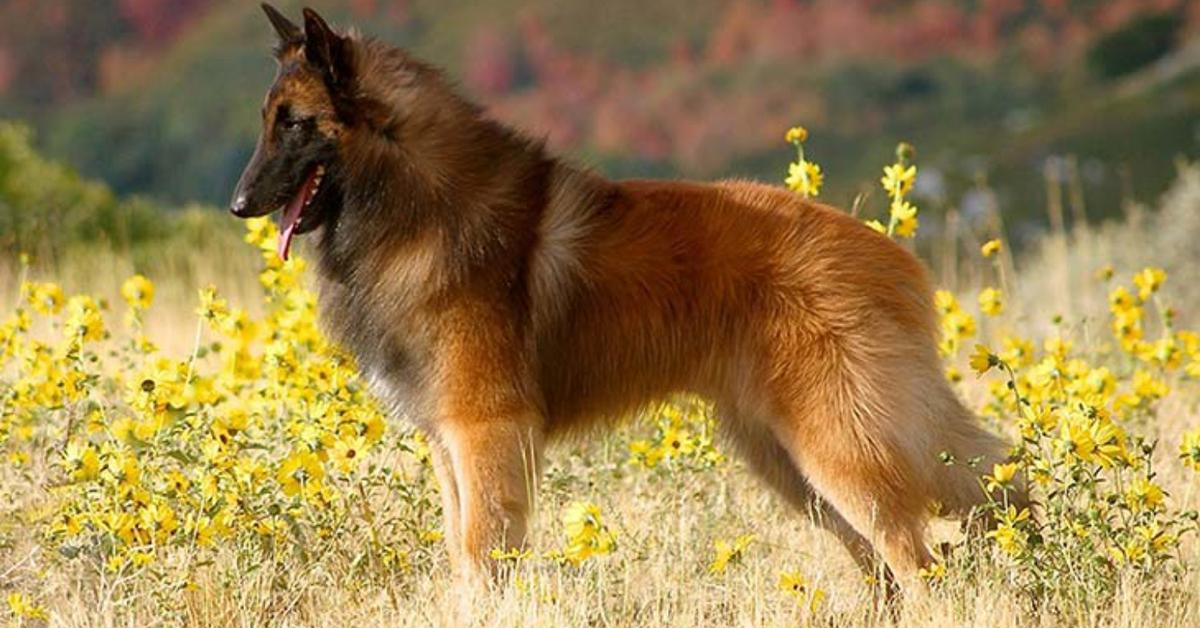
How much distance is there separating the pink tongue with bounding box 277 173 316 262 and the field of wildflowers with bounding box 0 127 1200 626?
0.26m

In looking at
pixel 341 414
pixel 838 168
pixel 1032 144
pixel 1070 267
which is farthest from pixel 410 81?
pixel 1032 144

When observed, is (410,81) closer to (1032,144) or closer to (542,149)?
(542,149)

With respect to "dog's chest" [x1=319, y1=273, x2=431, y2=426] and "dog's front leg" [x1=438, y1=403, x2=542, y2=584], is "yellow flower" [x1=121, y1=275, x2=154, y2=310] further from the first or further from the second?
"dog's front leg" [x1=438, y1=403, x2=542, y2=584]

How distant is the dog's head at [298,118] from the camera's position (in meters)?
5.34

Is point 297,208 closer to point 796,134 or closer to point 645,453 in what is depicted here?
point 645,453

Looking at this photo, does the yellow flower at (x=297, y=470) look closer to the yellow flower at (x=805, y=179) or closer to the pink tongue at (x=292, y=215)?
the pink tongue at (x=292, y=215)

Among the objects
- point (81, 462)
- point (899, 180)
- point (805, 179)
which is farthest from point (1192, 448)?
point (81, 462)

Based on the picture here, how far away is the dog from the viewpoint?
536cm

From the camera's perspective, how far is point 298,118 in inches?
211

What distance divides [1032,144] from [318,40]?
31.7m

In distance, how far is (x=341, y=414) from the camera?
209 inches

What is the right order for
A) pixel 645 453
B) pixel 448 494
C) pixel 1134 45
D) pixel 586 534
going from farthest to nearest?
1. pixel 1134 45
2. pixel 645 453
3. pixel 448 494
4. pixel 586 534

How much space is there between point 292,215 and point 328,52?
52 centimetres

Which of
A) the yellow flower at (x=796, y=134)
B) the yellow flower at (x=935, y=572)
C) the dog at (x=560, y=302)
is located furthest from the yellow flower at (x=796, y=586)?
the yellow flower at (x=796, y=134)
